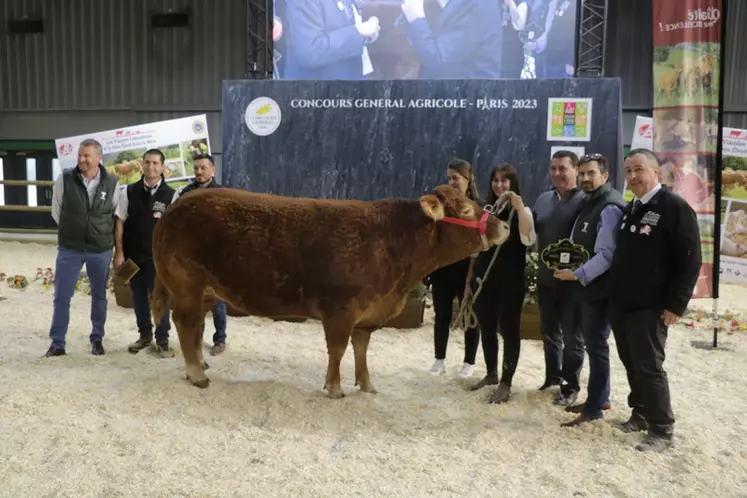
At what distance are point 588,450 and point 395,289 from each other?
143cm

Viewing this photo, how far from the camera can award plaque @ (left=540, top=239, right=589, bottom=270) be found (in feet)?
10.8

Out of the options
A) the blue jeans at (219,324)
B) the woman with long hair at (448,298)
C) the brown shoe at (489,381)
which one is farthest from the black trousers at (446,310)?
the blue jeans at (219,324)

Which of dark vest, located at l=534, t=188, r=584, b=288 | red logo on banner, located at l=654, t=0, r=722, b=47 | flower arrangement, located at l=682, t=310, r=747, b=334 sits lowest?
flower arrangement, located at l=682, t=310, r=747, b=334

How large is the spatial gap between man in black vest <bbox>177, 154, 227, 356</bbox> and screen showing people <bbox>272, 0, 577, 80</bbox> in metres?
5.56

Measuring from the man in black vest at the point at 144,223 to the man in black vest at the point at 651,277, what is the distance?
3440mm

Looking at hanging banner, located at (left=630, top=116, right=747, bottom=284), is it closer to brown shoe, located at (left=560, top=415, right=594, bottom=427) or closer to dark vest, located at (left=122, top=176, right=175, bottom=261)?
brown shoe, located at (left=560, top=415, right=594, bottom=427)

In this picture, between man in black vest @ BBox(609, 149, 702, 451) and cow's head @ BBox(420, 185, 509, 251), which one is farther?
cow's head @ BBox(420, 185, 509, 251)

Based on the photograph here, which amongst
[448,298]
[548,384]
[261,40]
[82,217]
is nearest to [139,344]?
[82,217]

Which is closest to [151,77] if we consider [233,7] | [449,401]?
[233,7]

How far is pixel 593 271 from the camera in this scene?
3143 millimetres

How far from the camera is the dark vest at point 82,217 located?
14.2 feet

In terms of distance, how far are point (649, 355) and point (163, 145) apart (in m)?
6.89

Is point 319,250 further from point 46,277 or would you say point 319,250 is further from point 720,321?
point 46,277

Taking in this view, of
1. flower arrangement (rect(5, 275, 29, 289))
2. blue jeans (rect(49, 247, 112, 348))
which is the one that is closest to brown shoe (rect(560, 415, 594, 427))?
blue jeans (rect(49, 247, 112, 348))
